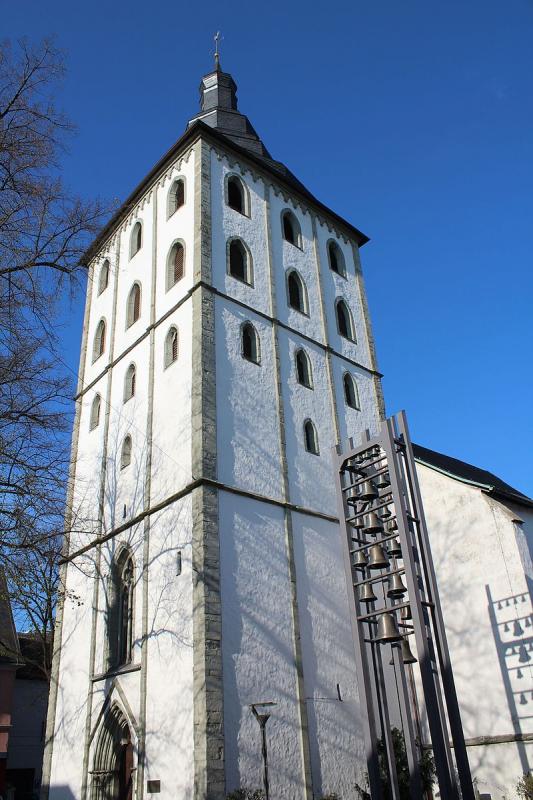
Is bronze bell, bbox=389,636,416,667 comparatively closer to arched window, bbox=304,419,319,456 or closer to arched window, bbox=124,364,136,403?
arched window, bbox=304,419,319,456

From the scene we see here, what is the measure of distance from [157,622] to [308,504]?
4243 millimetres

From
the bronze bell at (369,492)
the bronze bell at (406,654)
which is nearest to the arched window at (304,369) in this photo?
the bronze bell at (369,492)

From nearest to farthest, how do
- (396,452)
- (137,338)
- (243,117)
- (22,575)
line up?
(396,452), (22,575), (137,338), (243,117)

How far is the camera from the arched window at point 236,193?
760 inches

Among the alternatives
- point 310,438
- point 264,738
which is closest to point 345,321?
point 310,438

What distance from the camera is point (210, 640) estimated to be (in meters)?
12.0

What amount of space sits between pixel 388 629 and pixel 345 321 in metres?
13.1

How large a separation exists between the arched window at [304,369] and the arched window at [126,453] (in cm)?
458

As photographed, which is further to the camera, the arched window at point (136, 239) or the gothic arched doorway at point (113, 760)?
the arched window at point (136, 239)

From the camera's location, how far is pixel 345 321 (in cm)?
2092

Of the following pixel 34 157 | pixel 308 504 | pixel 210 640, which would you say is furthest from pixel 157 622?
pixel 34 157

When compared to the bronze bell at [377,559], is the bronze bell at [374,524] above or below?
above

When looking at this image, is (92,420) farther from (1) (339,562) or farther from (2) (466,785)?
(2) (466,785)

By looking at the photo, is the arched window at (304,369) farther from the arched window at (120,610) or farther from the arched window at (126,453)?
the arched window at (120,610)
